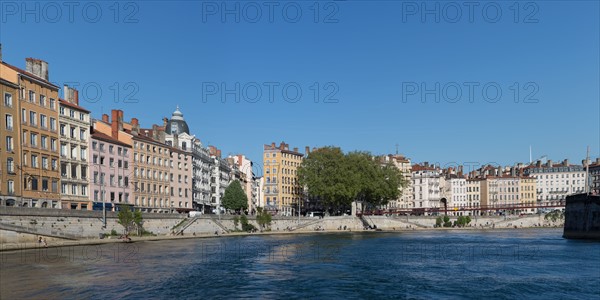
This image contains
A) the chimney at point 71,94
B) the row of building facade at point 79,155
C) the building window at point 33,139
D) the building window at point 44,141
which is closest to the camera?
the row of building facade at point 79,155

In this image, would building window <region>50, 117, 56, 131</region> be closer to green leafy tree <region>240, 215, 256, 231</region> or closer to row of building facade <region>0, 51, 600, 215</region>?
row of building facade <region>0, 51, 600, 215</region>

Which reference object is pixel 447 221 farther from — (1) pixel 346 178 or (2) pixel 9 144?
(2) pixel 9 144

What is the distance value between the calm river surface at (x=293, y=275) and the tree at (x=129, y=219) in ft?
71.4

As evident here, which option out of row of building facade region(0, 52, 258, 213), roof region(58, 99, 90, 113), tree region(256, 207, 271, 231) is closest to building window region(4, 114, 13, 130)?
row of building facade region(0, 52, 258, 213)

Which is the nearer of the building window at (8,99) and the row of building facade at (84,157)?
the building window at (8,99)

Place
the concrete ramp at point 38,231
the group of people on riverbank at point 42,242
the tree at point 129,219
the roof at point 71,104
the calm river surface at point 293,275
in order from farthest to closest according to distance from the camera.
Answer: the roof at point 71,104
the tree at point 129,219
the group of people on riverbank at point 42,242
the concrete ramp at point 38,231
the calm river surface at point 293,275

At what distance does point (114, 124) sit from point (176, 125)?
3078 centimetres

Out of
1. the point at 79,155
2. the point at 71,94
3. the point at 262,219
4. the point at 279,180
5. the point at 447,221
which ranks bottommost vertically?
the point at 447,221

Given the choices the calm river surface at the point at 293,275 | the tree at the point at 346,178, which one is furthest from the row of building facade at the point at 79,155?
the tree at the point at 346,178

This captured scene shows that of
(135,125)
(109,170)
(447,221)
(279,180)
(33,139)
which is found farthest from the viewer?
(279,180)

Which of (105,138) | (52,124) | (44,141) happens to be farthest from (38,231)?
(105,138)

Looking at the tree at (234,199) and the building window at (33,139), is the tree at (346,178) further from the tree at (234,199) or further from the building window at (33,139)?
the building window at (33,139)

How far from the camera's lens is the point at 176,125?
139125mm

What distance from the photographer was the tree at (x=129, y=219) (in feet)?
282
